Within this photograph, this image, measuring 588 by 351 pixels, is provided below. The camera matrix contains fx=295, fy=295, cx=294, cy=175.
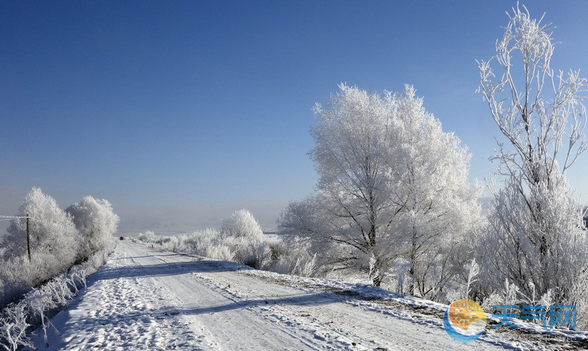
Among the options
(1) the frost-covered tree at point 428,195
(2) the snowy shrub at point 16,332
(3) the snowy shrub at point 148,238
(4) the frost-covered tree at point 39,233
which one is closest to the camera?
(2) the snowy shrub at point 16,332

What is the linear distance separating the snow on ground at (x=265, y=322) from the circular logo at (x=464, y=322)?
5.3 inches

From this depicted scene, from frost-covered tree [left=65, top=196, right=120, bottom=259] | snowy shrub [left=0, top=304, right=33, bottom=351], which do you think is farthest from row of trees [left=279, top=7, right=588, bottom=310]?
frost-covered tree [left=65, top=196, right=120, bottom=259]

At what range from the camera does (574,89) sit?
22.6 feet

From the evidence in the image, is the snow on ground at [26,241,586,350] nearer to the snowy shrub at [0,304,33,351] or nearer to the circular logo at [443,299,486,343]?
the circular logo at [443,299,486,343]

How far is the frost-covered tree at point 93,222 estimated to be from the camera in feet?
137

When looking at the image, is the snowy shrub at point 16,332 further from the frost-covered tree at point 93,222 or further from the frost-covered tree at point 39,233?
the frost-covered tree at point 93,222

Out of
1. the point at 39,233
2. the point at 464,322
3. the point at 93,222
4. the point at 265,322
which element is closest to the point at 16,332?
the point at 265,322

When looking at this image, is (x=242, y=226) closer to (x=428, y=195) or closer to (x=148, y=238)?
(x=428, y=195)

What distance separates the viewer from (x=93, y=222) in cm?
4509

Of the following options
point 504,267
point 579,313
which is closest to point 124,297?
point 504,267

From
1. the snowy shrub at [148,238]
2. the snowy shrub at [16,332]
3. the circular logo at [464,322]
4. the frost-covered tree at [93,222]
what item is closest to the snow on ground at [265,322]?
the circular logo at [464,322]

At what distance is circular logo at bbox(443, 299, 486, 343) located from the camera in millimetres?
4244

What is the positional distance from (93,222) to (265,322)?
50.1m

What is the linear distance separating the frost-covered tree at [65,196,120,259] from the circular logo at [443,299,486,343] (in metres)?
45.4
